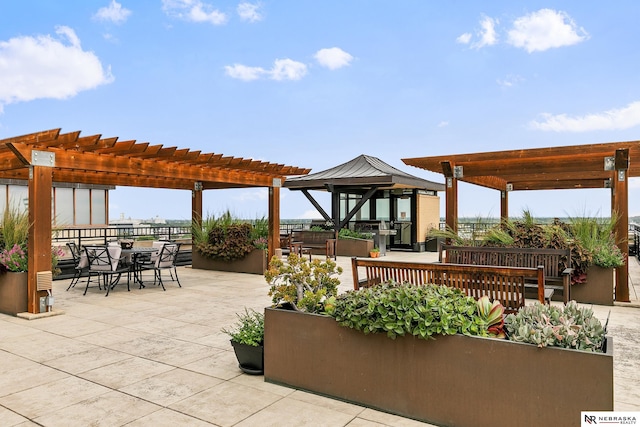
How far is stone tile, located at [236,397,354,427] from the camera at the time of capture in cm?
255

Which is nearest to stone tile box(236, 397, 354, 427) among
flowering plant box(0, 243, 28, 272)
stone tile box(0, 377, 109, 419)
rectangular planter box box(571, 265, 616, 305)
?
stone tile box(0, 377, 109, 419)

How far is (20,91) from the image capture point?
15367mm

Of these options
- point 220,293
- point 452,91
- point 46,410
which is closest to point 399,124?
point 452,91

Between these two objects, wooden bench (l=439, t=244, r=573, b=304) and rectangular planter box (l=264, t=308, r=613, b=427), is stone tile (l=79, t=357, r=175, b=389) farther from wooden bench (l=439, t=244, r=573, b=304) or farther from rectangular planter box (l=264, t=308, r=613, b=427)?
wooden bench (l=439, t=244, r=573, b=304)

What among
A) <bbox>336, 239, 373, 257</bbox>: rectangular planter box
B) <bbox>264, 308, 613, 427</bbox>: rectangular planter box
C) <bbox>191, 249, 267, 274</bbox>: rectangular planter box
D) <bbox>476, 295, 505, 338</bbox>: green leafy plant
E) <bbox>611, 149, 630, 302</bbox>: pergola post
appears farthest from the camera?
<bbox>336, 239, 373, 257</bbox>: rectangular planter box

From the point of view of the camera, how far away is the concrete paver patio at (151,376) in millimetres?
2652

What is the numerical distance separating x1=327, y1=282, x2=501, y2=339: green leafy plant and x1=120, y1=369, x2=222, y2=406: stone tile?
1155 millimetres

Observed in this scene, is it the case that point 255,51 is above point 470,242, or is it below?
above

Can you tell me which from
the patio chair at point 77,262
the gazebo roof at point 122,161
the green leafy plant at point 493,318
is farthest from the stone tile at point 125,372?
the patio chair at point 77,262

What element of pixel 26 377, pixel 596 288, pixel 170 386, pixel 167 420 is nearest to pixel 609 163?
pixel 596 288

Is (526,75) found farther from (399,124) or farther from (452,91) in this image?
(399,124)

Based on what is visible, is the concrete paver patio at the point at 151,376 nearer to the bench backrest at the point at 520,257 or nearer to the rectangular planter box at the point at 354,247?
the bench backrest at the point at 520,257

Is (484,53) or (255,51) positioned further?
(255,51)

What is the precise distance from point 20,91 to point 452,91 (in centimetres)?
1478
